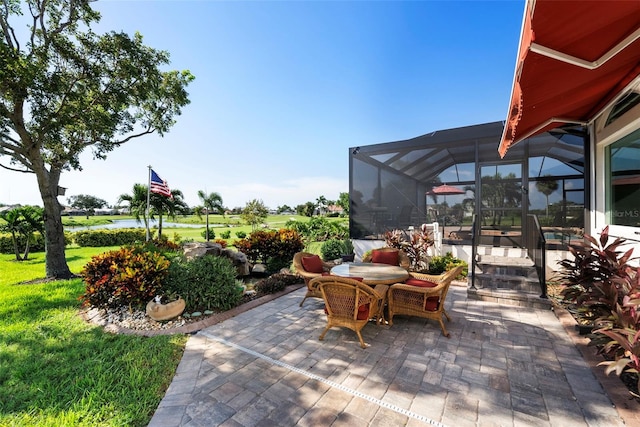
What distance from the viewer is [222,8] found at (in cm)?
649

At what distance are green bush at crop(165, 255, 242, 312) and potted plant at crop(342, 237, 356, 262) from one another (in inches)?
149

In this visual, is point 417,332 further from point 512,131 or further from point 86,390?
point 86,390

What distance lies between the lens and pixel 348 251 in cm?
845

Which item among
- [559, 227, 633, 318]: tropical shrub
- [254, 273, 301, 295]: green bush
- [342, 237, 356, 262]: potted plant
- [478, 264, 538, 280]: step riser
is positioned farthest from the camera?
[342, 237, 356, 262]: potted plant

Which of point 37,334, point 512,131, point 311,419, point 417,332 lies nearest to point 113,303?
point 37,334

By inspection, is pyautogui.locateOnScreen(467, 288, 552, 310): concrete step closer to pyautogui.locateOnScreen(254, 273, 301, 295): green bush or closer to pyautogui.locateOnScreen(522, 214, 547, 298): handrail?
pyautogui.locateOnScreen(522, 214, 547, 298): handrail

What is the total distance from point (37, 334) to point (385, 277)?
503 cm

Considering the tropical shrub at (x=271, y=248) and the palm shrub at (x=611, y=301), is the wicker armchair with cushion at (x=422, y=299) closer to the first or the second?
the palm shrub at (x=611, y=301)

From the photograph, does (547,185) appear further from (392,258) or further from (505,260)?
(392,258)

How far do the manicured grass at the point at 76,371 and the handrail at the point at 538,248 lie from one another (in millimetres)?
5687

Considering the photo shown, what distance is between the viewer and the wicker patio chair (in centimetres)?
314

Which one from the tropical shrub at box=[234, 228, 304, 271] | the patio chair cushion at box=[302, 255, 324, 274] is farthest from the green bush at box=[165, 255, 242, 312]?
the tropical shrub at box=[234, 228, 304, 271]

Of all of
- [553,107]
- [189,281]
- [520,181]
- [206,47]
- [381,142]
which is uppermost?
[206,47]

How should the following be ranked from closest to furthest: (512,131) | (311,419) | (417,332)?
(311,419) < (512,131) < (417,332)
